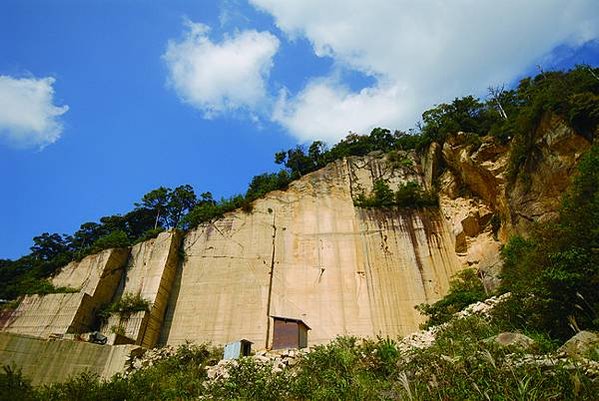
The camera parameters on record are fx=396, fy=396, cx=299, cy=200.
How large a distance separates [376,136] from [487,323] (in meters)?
21.1

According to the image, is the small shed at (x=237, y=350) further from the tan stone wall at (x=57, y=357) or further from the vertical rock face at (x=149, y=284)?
the vertical rock face at (x=149, y=284)

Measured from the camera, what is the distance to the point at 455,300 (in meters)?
17.0

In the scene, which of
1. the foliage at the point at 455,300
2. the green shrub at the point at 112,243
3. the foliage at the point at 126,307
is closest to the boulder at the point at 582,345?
the foliage at the point at 455,300

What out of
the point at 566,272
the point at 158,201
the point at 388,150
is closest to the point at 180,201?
the point at 158,201

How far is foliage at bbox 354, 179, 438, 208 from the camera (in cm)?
A: 2356

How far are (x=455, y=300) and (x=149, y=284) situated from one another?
15.8 m

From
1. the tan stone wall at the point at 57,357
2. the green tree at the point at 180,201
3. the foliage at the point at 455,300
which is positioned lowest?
the tan stone wall at the point at 57,357

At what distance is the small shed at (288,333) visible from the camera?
17.7 meters

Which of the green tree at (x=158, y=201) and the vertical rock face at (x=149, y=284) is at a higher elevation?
the green tree at (x=158, y=201)

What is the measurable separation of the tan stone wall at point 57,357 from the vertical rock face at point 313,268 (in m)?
3.90

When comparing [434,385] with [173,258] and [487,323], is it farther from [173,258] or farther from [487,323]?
[173,258]

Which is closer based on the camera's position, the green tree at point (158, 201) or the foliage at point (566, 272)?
the foliage at point (566, 272)

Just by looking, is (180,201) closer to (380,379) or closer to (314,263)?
(314,263)

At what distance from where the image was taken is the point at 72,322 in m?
19.4
